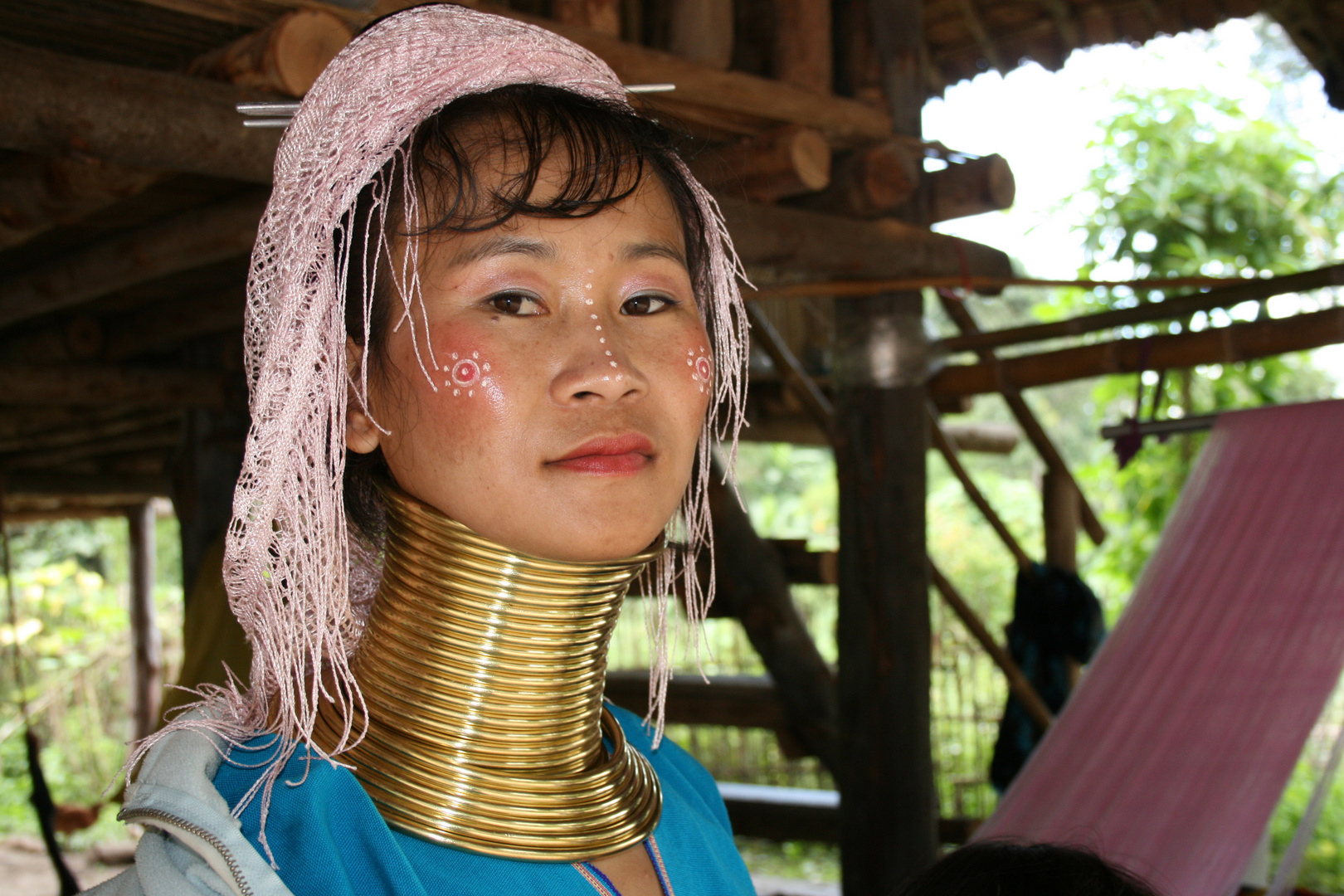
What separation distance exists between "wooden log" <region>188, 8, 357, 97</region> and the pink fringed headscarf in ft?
2.40

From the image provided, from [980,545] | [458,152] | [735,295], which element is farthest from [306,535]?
[980,545]

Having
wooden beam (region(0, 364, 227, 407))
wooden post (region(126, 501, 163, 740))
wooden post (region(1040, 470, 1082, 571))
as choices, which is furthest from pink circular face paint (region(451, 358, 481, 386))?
wooden post (region(126, 501, 163, 740))

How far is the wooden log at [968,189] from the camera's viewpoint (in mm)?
3082

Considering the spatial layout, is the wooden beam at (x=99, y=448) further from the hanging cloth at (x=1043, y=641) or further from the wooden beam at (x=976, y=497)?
the hanging cloth at (x=1043, y=641)

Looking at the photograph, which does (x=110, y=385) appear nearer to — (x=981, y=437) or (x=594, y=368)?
(x=594, y=368)

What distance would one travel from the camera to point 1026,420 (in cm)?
421

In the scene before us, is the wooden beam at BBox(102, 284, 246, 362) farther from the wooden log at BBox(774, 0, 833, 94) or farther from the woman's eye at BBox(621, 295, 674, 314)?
the woman's eye at BBox(621, 295, 674, 314)

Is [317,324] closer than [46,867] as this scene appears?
Yes

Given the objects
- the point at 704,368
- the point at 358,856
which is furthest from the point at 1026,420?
the point at 358,856

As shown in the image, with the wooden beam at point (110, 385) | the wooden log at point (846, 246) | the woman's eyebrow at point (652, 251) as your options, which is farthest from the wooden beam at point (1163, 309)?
the wooden beam at point (110, 385)

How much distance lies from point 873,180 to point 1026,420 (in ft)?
5.19

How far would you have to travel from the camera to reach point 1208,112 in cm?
865

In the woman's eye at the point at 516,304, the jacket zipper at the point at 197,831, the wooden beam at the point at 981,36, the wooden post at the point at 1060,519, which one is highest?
the wooden beam at the point at 981,36

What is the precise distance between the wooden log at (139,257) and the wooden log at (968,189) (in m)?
1.92
